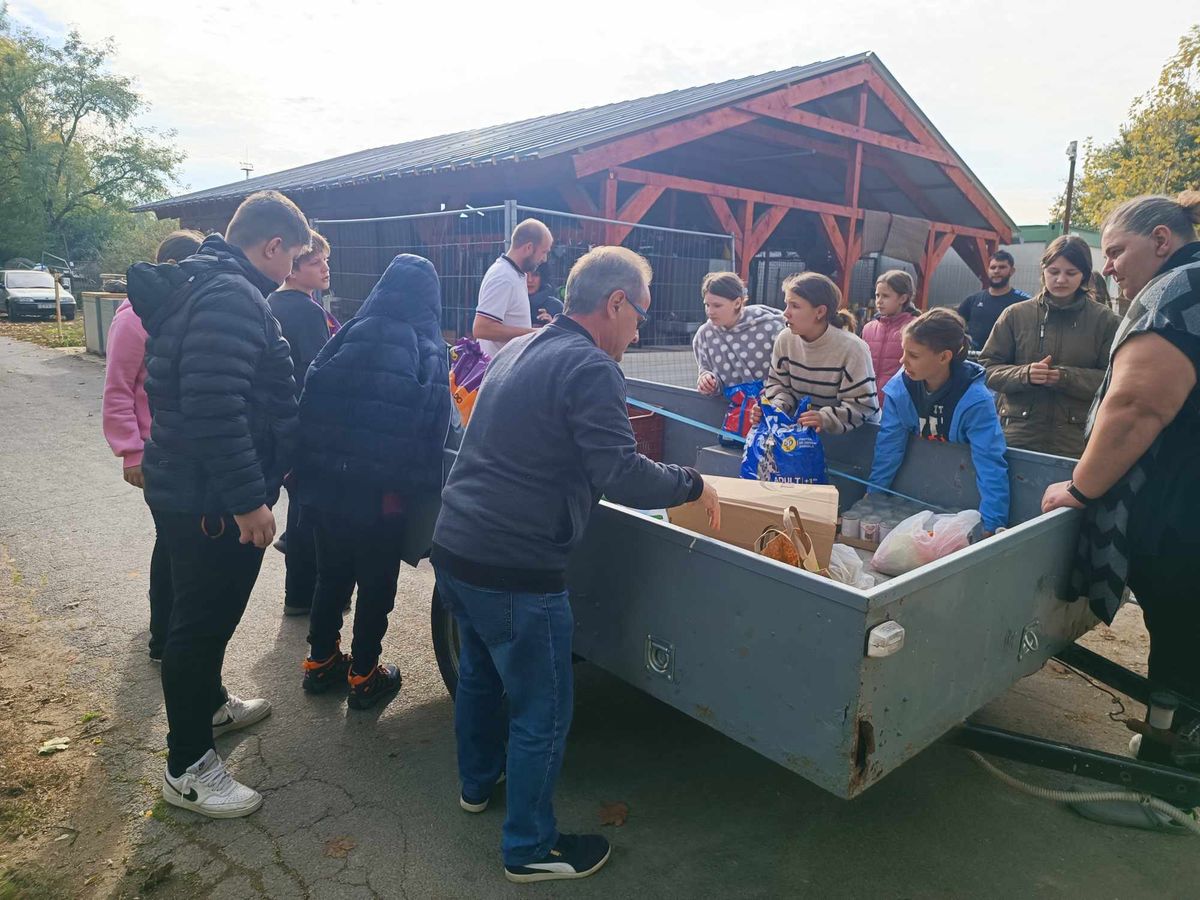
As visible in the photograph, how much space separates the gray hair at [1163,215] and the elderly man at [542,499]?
5.48ft

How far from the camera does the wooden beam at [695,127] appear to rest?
9000 millimetres

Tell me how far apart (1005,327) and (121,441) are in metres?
4.52

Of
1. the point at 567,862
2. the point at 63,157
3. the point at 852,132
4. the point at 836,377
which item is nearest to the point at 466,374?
the point at 836,377

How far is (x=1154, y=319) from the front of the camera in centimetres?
227

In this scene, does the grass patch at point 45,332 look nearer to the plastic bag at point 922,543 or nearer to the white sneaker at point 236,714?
the white sneaker at point 236,714

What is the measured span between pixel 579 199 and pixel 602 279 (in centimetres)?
783

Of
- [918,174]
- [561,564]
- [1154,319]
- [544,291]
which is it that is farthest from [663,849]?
[918,174]

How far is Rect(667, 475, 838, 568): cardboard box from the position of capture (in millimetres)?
2678

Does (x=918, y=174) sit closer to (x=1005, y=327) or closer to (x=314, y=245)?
Answer: (x=1005, y=327)

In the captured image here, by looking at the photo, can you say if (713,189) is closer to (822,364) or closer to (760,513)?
(822,364)

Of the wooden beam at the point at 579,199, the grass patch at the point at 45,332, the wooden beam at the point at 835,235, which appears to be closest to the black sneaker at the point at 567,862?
the wooden beam at the point at 579,199

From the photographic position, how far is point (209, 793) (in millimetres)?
2666

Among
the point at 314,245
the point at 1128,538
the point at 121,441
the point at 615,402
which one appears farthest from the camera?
the point at 314,245

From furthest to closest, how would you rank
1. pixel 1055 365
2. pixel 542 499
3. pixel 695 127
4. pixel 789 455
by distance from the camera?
pixel 695 127 < pixel 1055 365 < pixel 789 455 < pixel 542 499
